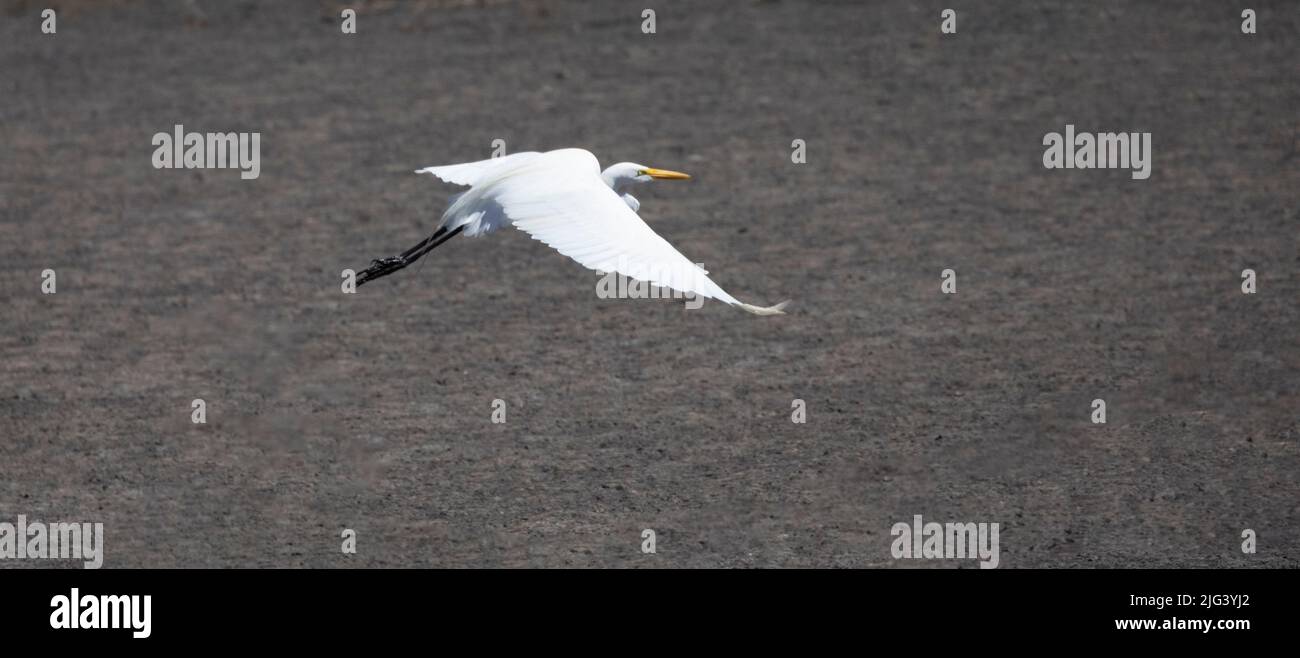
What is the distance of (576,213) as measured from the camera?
934cm

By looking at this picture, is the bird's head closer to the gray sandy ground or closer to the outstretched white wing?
the outstretched white wing

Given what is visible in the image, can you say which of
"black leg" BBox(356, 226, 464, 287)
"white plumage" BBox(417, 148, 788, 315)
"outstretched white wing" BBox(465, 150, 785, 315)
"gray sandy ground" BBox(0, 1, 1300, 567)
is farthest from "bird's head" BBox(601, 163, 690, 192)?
"gray sandy ground" BBox(0, 1, 1300, 567)

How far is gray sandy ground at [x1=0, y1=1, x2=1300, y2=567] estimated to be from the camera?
430 inches

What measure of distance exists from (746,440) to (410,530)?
102 inches

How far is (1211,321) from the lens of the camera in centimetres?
1369

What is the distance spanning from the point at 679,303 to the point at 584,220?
5345 millimetres

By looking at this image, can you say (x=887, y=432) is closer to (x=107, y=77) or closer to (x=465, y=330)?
(x=465, y=330)

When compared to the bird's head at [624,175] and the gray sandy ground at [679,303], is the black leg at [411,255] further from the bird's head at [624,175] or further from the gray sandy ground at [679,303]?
the gray sandy ground at [679,303]

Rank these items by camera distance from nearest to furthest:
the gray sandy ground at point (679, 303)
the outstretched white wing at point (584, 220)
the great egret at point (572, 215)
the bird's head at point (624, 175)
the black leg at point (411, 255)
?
the outstretched white wing at point (584, 220) → the great egret at point (572, 215) → the black leg at point (411, 255) → the bird's head at point (624, 175) → the gray sandy ground at point (679, 303)

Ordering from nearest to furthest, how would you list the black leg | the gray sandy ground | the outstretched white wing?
the outstretched white wing < the black leg < the gray sandy ground

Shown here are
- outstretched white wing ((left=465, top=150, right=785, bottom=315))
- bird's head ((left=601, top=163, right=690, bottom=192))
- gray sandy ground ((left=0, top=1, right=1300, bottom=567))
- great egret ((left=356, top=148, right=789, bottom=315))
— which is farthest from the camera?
gray sandy ground ((left=0, top=1, right=1300, bottom=567))

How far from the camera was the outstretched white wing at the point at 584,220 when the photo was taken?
322 inches

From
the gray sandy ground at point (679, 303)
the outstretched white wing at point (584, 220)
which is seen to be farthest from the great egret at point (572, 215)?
the gray sandy ground at point (679, 303)

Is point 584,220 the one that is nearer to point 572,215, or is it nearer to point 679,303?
point 572,215
